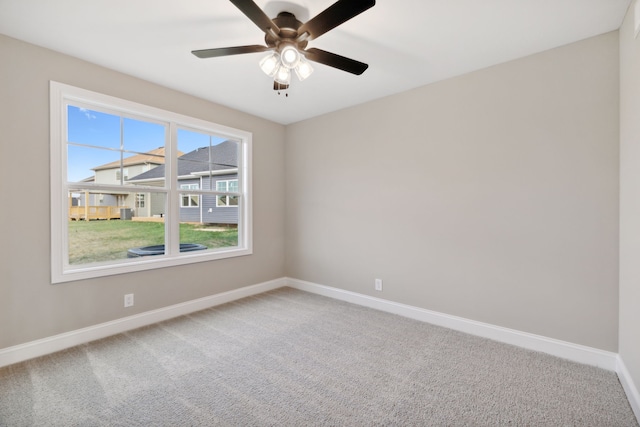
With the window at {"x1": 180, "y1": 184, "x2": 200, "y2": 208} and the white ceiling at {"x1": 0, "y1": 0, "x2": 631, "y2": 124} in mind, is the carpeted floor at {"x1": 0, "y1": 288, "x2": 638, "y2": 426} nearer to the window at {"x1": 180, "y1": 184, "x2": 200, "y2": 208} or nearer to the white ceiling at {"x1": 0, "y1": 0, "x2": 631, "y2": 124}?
the window at {"x1": 180, "y1": 184, "x2": 200, "y2": 208}

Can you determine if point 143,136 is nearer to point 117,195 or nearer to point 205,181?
point 117,195

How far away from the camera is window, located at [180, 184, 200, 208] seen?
11.0 feet

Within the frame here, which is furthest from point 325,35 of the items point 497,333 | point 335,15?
point 497,333

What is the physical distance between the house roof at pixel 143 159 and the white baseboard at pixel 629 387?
4354 millimetres

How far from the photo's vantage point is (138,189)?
2.96 meters

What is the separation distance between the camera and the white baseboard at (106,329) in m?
2.20

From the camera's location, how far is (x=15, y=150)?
7.21 feet

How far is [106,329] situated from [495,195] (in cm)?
390

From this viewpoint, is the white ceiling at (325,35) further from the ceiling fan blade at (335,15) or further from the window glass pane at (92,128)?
the window glass pane at (92,128)

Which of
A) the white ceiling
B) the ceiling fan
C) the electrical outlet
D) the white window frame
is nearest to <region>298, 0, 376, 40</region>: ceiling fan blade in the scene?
the ceiling fan

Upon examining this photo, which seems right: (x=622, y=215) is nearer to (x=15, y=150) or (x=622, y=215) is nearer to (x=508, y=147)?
(x=508, y=147)

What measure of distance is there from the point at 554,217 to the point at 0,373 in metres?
4.48

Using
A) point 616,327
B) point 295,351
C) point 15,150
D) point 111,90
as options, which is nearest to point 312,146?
point 111,90

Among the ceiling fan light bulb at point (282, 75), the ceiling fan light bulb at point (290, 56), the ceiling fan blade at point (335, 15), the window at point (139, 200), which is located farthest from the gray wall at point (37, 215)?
the ceiling fan blade at point (335, 15)
